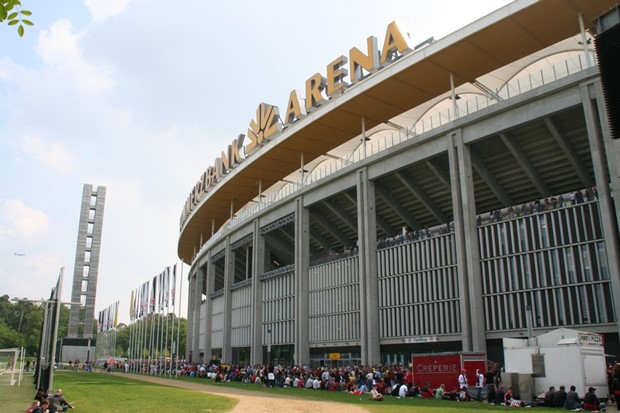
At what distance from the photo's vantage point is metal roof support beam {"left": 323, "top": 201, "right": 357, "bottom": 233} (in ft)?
149

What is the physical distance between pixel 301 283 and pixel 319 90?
15906mm

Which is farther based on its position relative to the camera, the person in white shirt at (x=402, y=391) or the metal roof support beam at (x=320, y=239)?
the metal roof support beam at (x=320, y=239)

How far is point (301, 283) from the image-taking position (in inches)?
1804

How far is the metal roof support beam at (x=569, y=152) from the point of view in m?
31.0

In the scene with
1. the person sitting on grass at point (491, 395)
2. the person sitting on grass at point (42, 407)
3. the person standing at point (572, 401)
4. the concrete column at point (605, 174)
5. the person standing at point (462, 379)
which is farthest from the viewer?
the concrete column at point (605, 174)

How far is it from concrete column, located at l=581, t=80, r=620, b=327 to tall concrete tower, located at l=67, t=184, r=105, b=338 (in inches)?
3879

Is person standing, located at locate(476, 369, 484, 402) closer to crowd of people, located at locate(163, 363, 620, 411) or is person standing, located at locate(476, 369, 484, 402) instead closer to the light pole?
crowd of people, located at locate(163, 363, 620, 411)

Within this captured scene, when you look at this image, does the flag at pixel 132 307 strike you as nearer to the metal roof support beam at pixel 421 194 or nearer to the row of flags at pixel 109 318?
the row of flags at pixel 109 318

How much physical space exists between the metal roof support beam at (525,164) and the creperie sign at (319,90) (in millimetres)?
8205

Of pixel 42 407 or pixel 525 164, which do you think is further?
pixel 525 164

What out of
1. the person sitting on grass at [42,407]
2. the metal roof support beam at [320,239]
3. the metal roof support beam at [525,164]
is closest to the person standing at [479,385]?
the metal roof support beam at [525,164]

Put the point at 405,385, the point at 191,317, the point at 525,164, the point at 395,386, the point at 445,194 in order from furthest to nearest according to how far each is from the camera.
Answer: the point at 191,317, the point at 445,194, the point at 525,164, the point at 395,386, the point at 405,385

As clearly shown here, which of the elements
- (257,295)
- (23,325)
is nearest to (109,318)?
(257,295)

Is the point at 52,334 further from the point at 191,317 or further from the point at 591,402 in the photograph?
the point at 191,317
